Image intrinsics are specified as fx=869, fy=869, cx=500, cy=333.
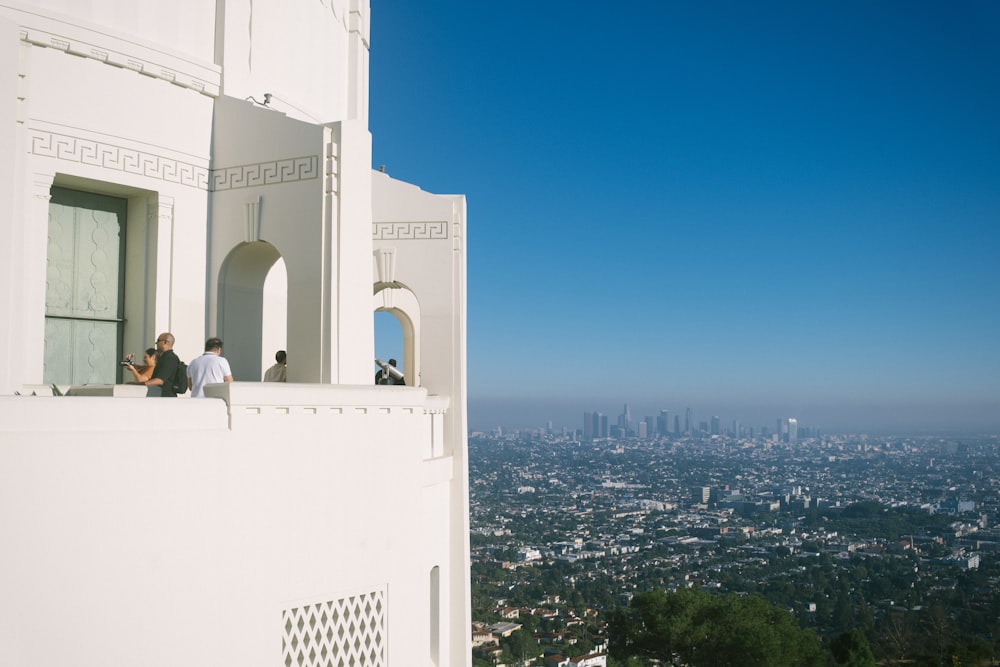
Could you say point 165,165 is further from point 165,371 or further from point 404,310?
point 404,310

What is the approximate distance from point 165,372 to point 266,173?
8.62 ft

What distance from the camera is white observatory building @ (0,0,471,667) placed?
17.1ft

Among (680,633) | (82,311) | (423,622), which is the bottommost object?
(680,633)

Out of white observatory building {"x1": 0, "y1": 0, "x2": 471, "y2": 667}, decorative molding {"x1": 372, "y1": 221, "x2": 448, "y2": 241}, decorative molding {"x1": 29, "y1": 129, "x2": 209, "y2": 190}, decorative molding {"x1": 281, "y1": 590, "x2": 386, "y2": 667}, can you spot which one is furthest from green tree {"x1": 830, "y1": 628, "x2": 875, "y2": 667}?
decorative molding {"x1": 29, "y1": 129, "x2": 209, "y2": 190}

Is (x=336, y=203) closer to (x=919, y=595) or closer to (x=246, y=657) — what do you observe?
(x=246, y=657)

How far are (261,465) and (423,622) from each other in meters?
2.35

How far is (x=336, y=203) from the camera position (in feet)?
27.5

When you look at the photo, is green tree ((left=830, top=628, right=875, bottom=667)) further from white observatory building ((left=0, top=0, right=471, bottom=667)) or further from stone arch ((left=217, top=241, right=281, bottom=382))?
stone arch ((left=217, top=241, right=281, bottom=382))

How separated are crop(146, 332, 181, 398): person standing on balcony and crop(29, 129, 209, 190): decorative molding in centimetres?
214

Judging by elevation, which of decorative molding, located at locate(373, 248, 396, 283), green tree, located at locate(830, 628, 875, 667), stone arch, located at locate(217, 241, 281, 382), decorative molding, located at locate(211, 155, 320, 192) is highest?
decorative molding, located at locate(211, 155, 320, 192)

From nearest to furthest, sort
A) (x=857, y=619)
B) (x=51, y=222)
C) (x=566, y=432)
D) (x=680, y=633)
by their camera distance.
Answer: (x=51, y=222)
(x=680, y=633)
(x=857, y=619)
(x=566, y=432)

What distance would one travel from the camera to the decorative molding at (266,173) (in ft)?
27.9

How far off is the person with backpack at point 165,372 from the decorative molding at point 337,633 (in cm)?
214

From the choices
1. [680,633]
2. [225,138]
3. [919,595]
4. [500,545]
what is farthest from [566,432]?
[225,138]
